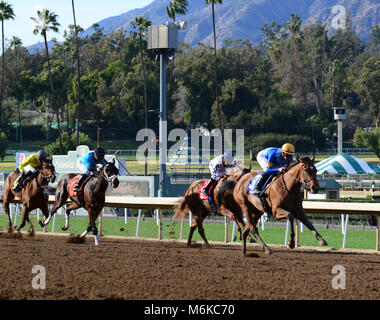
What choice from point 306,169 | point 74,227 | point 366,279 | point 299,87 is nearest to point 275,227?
point 74,227

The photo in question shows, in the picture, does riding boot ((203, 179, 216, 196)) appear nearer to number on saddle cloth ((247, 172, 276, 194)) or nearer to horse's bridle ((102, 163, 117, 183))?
number on saddle cloth ((247, 172, 276, 194))

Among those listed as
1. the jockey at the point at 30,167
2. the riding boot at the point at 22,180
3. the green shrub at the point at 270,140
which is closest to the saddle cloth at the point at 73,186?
the jockey at the point at 30,167

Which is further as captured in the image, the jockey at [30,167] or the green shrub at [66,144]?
the green shrub at [66,144]

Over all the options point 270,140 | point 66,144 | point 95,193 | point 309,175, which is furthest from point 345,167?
point 270,140

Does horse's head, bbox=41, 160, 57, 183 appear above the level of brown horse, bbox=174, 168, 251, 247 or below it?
above

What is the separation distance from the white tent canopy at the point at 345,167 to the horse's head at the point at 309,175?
18.1 metres

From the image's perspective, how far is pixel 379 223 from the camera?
1068 centimetres

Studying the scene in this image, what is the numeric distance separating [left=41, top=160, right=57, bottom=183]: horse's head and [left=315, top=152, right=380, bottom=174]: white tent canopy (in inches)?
664

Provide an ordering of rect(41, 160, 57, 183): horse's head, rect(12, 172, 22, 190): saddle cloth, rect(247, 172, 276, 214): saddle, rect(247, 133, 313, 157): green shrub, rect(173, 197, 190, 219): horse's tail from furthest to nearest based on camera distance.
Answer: rect(247, 133, 313, 157): green shrub → rect(12, 172, 22, 190): saddle cloth → rect(41, 160, 57, 183): horse's head → rect(173, 197, 190, 219): horse's tail → rect(247, 172, 276, 214): saddle

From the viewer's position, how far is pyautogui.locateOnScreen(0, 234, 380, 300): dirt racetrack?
5.90 metres

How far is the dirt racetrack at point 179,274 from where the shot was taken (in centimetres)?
590

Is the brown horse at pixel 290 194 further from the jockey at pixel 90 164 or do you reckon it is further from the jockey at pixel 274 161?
the jockey at pixel 90 164

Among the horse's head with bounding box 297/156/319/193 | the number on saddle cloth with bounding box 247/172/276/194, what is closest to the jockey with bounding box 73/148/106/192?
the number on saddle cloth with bounding box 247/172/276/194

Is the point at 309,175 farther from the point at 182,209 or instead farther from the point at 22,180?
the point at 22,180
